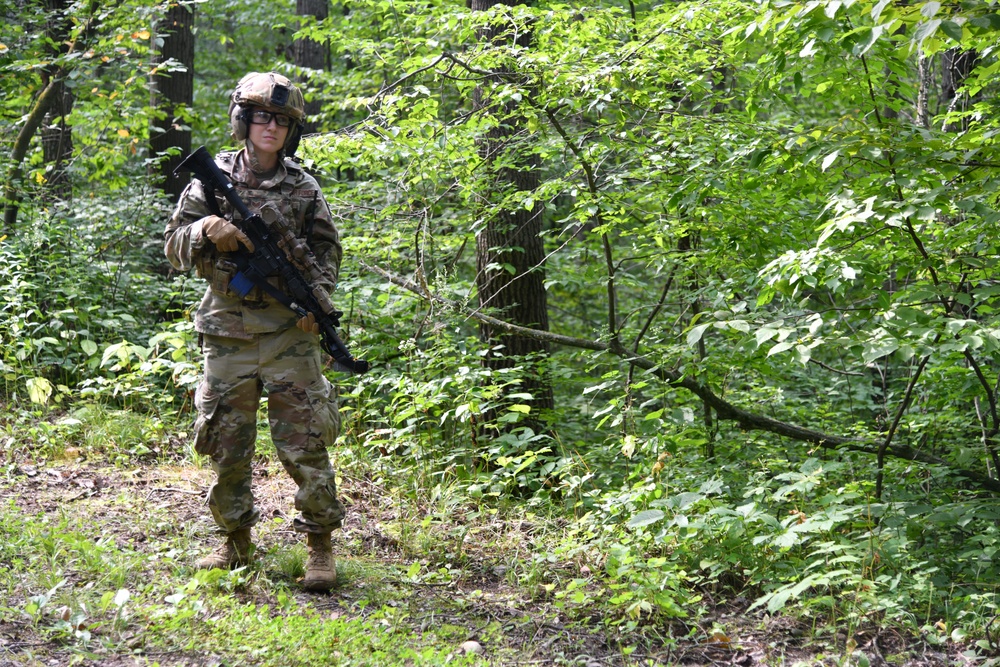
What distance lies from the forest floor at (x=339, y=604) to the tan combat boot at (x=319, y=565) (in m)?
0.08

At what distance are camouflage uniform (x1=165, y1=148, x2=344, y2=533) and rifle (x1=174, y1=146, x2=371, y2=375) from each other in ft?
0.24

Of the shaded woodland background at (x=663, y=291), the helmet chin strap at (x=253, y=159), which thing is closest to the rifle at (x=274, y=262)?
the helmet chin strap at (x=253, y=159)

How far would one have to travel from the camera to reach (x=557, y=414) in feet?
18.6

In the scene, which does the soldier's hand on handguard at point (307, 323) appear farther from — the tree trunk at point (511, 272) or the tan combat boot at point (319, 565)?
the tree trunk at point (511, 272)

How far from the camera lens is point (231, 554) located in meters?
3.99

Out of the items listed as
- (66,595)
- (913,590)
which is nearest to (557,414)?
(913,590)

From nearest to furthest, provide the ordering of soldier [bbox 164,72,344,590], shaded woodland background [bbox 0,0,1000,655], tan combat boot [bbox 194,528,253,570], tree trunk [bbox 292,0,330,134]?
1. shaded woodland background [bbox 0,0,1000,655]
2. soldier [bbox 164,72,344,590]
3. tan combat boot [bbox 194,528,253,570]
4. tree trunk [bbox 292,0,330,134]

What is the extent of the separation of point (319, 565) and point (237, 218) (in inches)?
64.8

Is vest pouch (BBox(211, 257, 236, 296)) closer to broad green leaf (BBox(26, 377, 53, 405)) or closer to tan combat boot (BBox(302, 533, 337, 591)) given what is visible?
tan combat boot (BBox(302, 533, 337, 591))

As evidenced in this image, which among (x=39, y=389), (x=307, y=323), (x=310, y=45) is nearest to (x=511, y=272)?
(x=307, y=323)

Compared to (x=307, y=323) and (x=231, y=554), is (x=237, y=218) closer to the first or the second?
(x=307, y=323)

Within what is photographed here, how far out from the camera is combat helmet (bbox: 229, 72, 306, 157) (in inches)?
146

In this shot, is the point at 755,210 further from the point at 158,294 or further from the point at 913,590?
the point at 158,294

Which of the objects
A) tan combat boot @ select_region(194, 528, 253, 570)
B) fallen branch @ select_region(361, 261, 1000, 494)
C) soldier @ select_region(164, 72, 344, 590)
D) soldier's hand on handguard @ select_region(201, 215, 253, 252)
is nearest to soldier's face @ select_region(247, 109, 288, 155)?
soldier @ select_region(164, 72, 344, 590)
